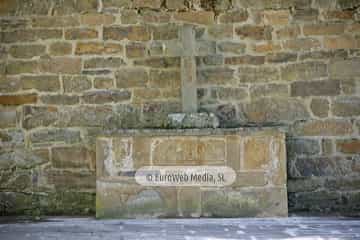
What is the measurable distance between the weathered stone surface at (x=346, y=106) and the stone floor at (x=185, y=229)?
1123 millimetres

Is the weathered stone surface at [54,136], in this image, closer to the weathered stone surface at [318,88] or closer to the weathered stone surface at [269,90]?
the weathered stone surface at [269,90]

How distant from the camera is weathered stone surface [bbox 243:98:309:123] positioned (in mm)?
4645

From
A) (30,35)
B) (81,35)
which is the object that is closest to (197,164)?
(81,35)

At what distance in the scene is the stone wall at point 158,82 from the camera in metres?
4.62

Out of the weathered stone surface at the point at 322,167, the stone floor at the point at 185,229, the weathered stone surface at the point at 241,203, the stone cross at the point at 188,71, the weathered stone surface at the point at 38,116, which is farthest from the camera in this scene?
the weathered stone surface at the point at 38,116

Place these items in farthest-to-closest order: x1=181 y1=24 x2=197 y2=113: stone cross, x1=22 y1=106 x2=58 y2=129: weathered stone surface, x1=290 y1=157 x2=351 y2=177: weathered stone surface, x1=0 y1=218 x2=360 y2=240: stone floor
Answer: x1=22 y1=106 x2=58 y2=129: weathered stone surface
x1=290 y1=157 x2=351 y2=177: weathered stone surface
x1=181 y1=24 x2=197 y2=113: stone cross
x1=0 y1=218 x2=360 y2=240: stone floor

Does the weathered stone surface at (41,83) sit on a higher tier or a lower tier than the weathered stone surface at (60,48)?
lower

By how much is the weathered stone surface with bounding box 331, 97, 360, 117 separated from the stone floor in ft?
3.68

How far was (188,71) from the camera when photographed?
450 cm

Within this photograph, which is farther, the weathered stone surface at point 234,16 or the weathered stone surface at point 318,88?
the weathered stone surface at point 234,16

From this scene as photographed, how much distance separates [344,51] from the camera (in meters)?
4.67

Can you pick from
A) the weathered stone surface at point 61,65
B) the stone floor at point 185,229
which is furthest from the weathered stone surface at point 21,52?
the stone floor at point 185,229

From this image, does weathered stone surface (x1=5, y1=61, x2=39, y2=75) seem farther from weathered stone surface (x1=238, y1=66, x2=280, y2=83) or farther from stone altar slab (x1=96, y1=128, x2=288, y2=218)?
weathered stone surface (x1=238, y1=66, x2=280, y2=83)

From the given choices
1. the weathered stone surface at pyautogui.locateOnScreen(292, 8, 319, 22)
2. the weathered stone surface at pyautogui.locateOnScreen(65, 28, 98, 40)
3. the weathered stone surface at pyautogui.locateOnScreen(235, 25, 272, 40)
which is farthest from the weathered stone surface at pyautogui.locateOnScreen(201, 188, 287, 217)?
the weathered stone surface at pyautogui.locateOnScreen(65, 28, 98, 40)
